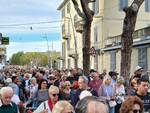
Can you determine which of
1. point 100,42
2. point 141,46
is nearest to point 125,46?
point 141,46

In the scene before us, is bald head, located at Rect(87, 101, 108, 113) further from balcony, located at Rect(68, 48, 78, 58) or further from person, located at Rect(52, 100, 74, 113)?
balcony, located at Rect(68, 48, 78, 58)

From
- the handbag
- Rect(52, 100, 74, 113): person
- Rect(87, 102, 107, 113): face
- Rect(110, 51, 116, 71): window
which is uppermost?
Rect(110, 51, 116, 71): window

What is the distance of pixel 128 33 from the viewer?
65.4 ft

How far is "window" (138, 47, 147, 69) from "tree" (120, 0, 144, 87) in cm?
1618

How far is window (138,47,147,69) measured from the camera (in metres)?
36.6

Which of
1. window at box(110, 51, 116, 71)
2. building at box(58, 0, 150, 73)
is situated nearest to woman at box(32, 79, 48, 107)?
building at box(58, 0, 150, 73)

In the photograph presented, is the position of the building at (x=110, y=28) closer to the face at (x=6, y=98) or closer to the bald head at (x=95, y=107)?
the face at (x=6, y=98)

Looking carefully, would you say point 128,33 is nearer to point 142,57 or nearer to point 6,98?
point 6,98

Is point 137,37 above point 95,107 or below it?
above

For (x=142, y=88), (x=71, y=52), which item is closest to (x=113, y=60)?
(x=71, y=52)

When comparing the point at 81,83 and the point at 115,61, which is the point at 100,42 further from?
the point at 81,83

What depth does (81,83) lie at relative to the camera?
1146 cm

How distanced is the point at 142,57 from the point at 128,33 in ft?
58.5

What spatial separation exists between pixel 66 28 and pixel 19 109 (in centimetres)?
6306
